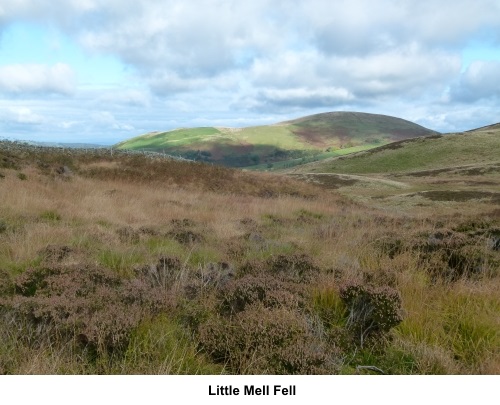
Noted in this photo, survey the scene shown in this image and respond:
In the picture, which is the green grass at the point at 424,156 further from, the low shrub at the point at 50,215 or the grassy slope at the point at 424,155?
the low shrub at the point at 50,215

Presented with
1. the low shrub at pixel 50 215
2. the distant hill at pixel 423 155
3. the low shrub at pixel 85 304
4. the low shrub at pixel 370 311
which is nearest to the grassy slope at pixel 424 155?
the distant hill at pixel 423 155

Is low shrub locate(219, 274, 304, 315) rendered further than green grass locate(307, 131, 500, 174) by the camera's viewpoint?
No

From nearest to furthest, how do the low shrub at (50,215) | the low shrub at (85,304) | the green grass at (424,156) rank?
the low shrub at (85,304) < the low shrub at (50,215) < the green grass at (424,156)

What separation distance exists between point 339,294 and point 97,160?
2703 cm

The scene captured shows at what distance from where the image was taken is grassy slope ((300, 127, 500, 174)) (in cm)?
7994

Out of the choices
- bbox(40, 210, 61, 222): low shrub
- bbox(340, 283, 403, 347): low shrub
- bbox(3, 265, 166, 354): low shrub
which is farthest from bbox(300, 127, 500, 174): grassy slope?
bbox(3, 265, 166, 354): low shrub

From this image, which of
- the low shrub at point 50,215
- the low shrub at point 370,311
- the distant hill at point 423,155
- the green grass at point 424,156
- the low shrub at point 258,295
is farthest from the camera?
the green grass at point 424,156

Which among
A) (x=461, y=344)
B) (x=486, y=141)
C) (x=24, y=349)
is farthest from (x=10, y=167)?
(x=486, y=141)

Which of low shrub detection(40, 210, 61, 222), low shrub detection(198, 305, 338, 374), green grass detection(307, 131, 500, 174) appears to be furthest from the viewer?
green grass detection(307, 131, 500, 174)

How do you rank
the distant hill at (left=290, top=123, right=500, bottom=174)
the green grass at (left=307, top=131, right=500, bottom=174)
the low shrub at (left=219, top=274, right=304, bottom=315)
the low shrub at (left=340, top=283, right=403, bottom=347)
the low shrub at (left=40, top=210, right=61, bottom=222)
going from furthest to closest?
the green grass at (left=307, top=131, right=500, bottom=174)
the distant hill at (left=290, top=123, right=500, bottom=174)
the low shrub at (left=40, top=210, right=61, bottom=222)
the low shrub at (left=219, top=274, right=304, bottom=315)
the low shrub at (left=340, top=283, right=403, bottom=347)

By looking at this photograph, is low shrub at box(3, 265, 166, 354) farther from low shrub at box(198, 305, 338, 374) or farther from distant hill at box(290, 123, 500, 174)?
distant hill at box(290, 123, 500, 174)

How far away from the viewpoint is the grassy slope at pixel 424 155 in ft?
262

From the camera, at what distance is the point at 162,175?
27.3 m

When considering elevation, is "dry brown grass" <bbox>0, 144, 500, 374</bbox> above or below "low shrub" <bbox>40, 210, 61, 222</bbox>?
below
